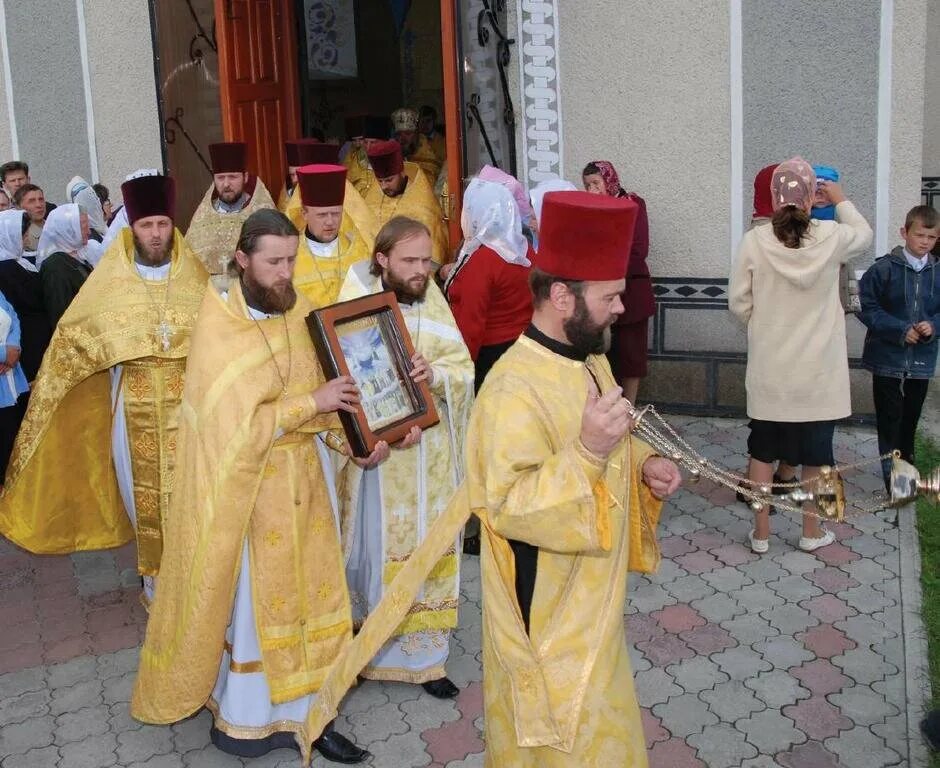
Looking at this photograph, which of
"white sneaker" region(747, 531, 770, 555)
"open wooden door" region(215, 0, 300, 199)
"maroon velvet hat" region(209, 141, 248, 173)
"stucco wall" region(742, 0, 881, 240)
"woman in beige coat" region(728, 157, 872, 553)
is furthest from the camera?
"open wooden door" region(215, 0, 300, 199)

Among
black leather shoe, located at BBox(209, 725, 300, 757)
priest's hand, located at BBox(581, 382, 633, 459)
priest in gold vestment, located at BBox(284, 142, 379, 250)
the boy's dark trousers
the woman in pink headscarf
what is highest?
priest in gold vestment, located at BBox(284, 142, 379, 250)

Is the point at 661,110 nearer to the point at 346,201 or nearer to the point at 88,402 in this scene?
the point at 346,201

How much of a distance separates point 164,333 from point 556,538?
9.15 feet

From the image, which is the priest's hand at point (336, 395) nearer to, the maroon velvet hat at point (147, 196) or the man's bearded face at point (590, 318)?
the man's bearded face at point (590, 318)

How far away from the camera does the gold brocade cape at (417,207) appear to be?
24.1ft

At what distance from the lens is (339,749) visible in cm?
388

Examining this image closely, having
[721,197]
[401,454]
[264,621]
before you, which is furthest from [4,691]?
[721,197]

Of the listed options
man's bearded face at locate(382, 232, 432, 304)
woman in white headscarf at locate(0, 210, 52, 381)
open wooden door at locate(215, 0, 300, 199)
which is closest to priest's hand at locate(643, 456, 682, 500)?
man's bearded face at locate(382, 232, 432, 304)

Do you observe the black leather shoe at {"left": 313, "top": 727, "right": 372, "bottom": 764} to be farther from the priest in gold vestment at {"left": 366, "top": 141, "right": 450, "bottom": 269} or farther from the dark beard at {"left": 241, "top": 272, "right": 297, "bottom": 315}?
the priest in gold vestment at {"left": 366, "top": 141, "right": 450, "bottom": 269}

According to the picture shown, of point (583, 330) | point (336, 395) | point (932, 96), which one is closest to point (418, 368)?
point (336, 395)

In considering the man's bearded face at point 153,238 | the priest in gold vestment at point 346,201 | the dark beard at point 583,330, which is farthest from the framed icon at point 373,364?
the priest in gold vestment at point 346,201

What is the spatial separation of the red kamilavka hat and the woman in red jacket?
2.62 meters

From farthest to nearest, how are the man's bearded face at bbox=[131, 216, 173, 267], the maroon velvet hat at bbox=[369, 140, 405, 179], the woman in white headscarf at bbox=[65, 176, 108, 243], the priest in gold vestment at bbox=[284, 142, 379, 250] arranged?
the woman in white headscarf at bbox=[65, 176, 108, 243], the maroon velvet hat at bbox=[369, 140, 405, 179], the priest in gold vestment at bbox=[284, 142, 379, 250], the man's bearded face at bbox=[131, 216, 173, 267]

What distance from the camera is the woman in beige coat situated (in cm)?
509
